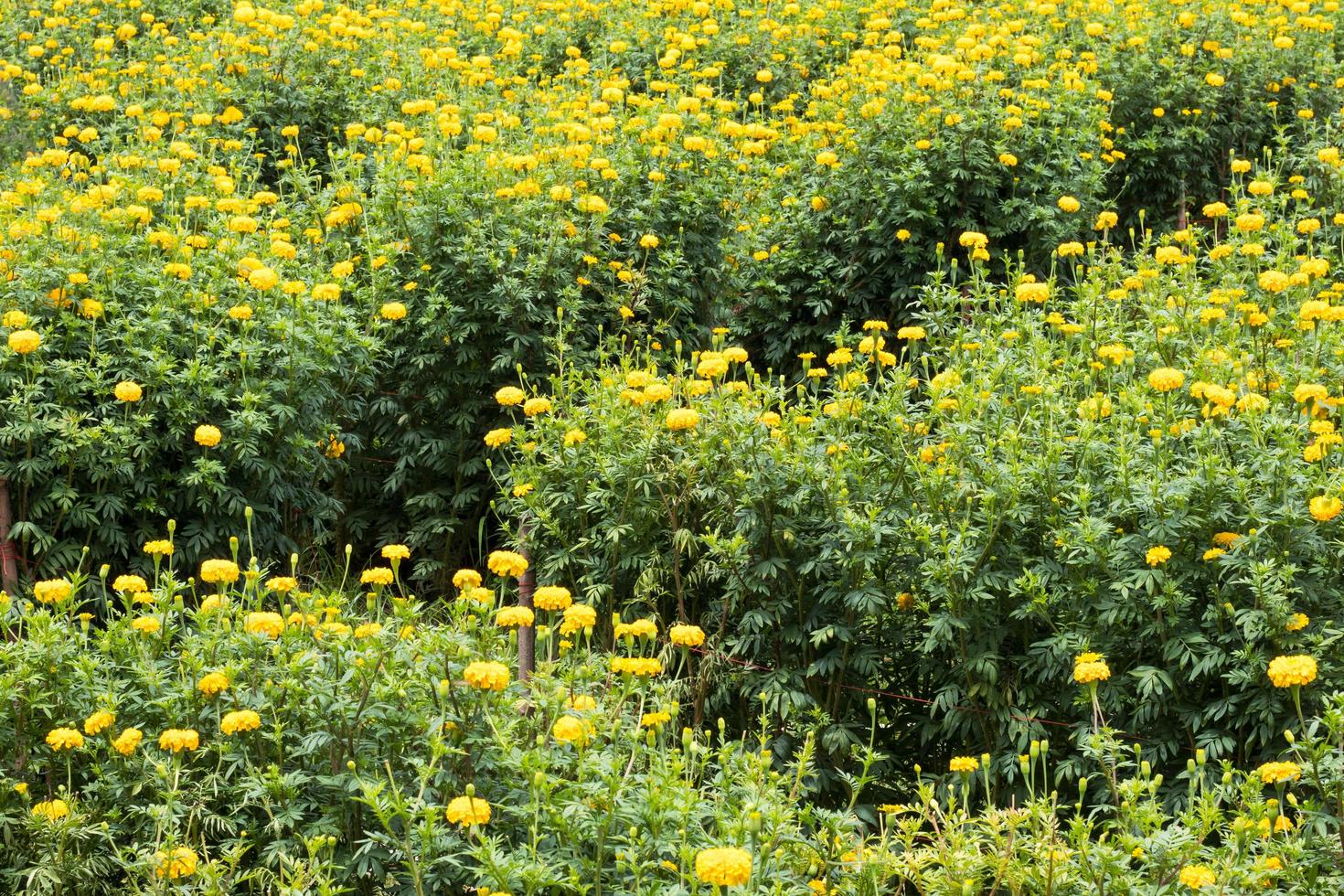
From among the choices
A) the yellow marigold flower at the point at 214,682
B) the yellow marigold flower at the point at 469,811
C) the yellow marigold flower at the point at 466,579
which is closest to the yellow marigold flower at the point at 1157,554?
the yellow marigold flower at the point at 466,579

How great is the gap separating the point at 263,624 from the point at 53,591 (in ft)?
2.31

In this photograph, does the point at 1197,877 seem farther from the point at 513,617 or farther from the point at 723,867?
the point at 513,617

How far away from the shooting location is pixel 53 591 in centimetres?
392

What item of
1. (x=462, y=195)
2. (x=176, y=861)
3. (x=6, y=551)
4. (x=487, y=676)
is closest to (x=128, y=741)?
(x=176, y=861)

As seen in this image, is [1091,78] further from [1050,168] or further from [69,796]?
[69,796]

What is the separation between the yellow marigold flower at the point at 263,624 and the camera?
3635 millimetres

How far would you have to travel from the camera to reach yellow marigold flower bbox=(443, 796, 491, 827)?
3096 millimetres

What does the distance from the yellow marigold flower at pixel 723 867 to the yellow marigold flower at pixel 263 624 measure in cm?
141

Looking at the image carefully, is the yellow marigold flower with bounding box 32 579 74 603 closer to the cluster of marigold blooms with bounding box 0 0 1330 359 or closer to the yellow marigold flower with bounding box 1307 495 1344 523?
the cluster of marigold blooms with bounding box 0 0 1330 359

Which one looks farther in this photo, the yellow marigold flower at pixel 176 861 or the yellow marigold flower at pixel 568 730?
the yellow marigold flower at pixel 568 730

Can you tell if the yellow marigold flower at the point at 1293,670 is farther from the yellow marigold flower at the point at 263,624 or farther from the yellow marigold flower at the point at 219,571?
the yellow marigold flower at the point at 219,571

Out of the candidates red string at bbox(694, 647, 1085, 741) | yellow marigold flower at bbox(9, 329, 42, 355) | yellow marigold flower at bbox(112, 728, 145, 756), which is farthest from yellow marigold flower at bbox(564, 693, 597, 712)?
yellow marigold flower at bbox(9, 329, 42, 355)

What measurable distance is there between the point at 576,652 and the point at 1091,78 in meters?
5.84

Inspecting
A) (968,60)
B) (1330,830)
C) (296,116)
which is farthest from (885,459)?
(296,116)
